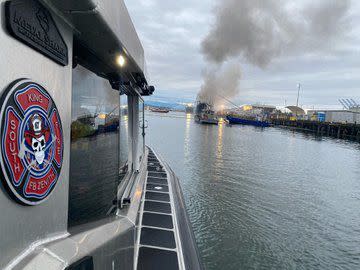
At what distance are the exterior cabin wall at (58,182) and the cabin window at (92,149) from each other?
2.09 feet

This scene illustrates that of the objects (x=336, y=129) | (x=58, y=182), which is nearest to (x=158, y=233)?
(x=58, y=182)

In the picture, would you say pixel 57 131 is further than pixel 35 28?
Yes

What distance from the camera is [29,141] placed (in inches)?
56.0

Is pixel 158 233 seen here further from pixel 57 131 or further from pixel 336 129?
pixel 336 129

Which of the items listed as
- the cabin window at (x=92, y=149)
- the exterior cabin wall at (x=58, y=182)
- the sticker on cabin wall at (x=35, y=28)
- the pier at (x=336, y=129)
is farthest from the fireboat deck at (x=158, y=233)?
the pier at (x=336, y=129)

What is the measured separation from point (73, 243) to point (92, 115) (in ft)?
4.85

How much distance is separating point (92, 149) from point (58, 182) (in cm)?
133

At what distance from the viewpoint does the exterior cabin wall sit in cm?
131

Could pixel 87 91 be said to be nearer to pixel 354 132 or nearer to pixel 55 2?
pixel 55 2

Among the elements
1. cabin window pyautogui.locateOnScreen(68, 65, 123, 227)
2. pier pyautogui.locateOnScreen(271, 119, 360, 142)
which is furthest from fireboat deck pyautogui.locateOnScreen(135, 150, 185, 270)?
pier pyautogui.locateOnScreen(271, 119, 360, 142)

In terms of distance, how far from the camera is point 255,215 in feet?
34.3

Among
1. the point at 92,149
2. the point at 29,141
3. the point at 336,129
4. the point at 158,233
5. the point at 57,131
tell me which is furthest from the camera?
the point at 336,129

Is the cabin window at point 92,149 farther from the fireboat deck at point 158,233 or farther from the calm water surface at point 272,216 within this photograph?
the calm water surface at point 272,216

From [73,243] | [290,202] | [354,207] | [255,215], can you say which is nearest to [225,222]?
[255,215]
